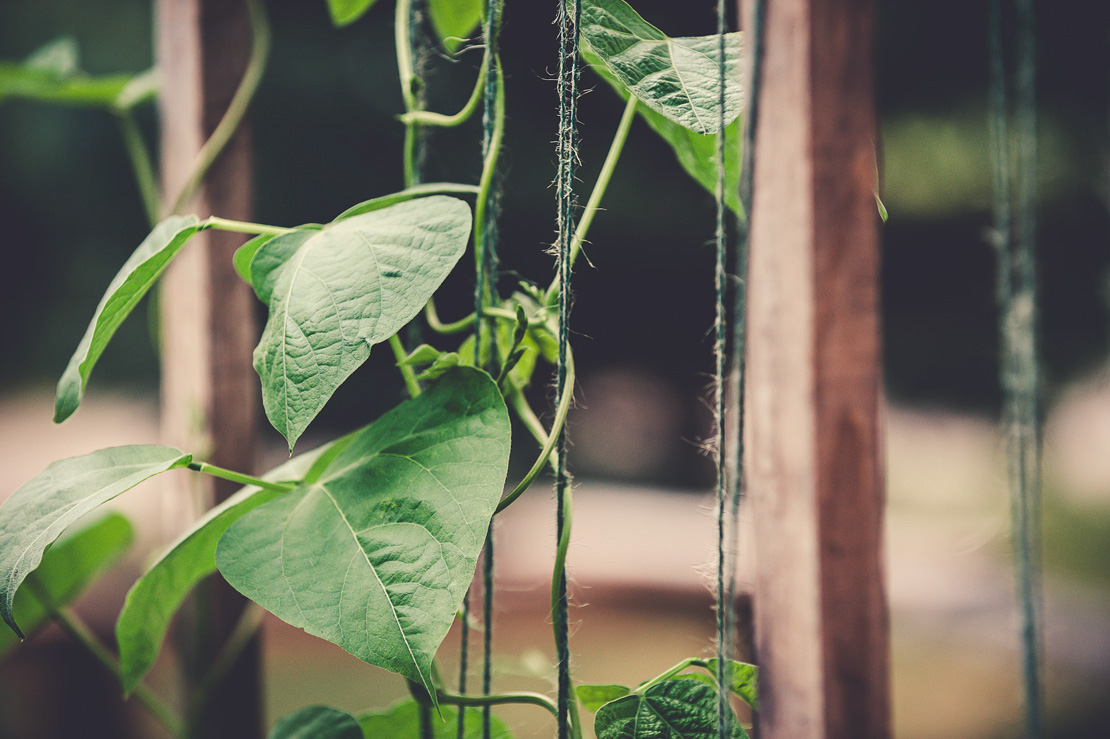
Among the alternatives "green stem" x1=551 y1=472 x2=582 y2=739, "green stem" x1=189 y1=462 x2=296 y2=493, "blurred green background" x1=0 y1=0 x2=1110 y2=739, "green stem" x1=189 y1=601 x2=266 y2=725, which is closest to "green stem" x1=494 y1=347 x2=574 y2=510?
"green stem" x1=551 y1=472 x2=582 y2=739

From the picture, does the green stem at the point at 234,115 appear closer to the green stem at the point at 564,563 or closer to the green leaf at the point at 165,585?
the green leaf at the point at 165,585

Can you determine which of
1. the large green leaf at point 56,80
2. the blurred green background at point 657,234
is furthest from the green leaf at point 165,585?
the blurred green background at point 657,234

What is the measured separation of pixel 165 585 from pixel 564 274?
278 mm

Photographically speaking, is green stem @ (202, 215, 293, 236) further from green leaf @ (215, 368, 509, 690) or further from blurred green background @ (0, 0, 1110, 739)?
blurred green background @ (0, 0, 1110, 739)

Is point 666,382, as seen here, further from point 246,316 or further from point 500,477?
point 500,477

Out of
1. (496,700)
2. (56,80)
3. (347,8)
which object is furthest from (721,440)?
(56,80)

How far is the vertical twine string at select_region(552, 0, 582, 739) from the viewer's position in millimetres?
282

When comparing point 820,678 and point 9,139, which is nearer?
point 820,678

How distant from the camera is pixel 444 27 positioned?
1.47ft

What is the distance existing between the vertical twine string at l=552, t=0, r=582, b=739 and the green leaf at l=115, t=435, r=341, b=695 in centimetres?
14

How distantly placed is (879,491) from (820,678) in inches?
3.6

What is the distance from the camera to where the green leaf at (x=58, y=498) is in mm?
267

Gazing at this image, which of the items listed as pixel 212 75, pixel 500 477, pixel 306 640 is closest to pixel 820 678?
pixel 500 477

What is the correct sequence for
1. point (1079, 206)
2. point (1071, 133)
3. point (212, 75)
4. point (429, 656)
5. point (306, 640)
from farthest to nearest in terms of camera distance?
point (1079, 206) < point (1071, 133) < point (306, 640) < point (212, 75) < point (429, 656)
